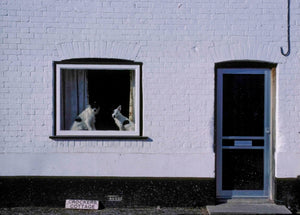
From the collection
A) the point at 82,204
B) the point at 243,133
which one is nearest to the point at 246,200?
the point at 243,133

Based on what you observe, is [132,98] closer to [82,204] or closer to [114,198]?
[114,198]

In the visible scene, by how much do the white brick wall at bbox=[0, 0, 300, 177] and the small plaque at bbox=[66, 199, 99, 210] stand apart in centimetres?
46

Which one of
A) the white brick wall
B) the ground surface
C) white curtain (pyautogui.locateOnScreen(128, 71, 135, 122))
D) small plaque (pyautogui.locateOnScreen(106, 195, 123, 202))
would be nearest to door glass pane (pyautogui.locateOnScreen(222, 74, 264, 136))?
the white brick wall

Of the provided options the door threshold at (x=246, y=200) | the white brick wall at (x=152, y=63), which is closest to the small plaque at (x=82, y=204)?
the white brick wall at (x=152, y=63)

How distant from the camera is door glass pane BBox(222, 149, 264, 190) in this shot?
5.63 metres

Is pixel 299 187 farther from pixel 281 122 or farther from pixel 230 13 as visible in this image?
pixel 230 13

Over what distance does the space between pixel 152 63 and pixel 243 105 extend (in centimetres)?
174

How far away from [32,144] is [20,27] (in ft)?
6.38

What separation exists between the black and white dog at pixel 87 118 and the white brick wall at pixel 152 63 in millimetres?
375

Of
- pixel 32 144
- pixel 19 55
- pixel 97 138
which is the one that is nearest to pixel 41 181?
pixel 32 144

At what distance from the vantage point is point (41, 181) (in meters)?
5.46

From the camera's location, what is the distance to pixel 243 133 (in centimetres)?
564

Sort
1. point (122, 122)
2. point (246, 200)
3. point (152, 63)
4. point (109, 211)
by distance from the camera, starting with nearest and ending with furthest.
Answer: point (109, 211) < point (152, 63) < point (246, 200) < point (122, 122)

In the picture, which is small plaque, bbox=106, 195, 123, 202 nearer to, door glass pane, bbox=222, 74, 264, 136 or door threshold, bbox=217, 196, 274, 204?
door threshold, bbox=217, 196, 274, 204
